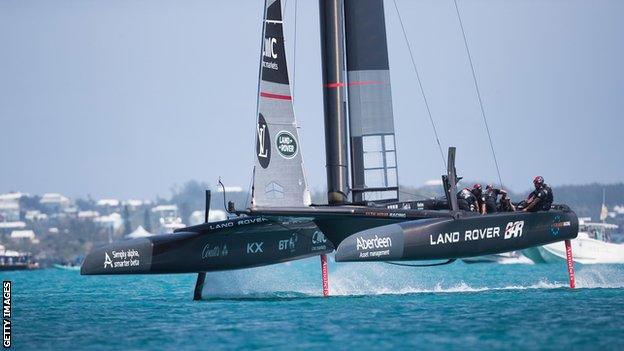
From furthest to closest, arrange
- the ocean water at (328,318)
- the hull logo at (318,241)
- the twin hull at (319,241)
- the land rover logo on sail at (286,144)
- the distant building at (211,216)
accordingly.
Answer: the distant building at (211,216), the hull logo at (318,241), the land rover logo on sail at (286,144), the twin hull at (319,241), the ocean water at (328,318)

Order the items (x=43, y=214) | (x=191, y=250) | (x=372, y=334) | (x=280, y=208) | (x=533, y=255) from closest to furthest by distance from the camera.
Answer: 1. (x=372, y=334)
2. (x=280, y=208)
3. (x=191, y=250)
4. (x=533, y=255)
5. (x=43, y=214)

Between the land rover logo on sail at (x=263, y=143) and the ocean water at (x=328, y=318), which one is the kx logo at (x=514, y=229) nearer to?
the ocean water at (x=328, y=318)

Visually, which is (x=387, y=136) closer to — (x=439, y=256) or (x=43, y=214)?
(x=439, y=256)

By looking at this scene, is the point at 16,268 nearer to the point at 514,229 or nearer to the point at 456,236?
the point at 514,229

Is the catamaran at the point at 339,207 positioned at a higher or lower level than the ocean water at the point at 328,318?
higher

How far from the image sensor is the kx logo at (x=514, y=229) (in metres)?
17.4

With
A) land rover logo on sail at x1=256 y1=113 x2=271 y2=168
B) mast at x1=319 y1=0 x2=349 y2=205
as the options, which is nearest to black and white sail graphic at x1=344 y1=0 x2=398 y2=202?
mast at x1=319 y1=0 x2=349 y2=205

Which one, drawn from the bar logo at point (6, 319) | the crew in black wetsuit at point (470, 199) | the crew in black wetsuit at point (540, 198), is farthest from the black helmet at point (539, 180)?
the bar logo at point (6, 319)

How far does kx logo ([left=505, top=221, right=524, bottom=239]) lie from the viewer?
17438 millimetres

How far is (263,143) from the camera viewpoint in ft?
54.8

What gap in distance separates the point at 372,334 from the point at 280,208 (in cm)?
415

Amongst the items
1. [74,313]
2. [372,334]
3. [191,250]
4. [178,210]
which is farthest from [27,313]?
[178,210]

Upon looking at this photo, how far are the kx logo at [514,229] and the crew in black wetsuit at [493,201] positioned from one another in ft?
1.48

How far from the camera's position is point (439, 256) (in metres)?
16.9
